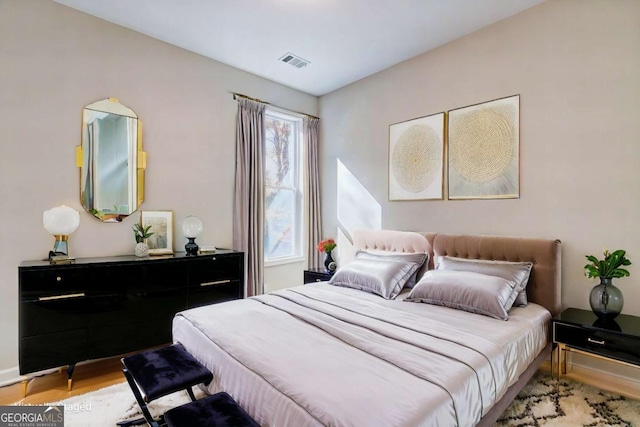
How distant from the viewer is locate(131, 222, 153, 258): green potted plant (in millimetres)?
2963

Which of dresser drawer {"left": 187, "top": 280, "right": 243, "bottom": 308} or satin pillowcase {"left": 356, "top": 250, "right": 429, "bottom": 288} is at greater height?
satin pillowcase {"left": 356, "top": 250, "right": 429, "bottom": 288}

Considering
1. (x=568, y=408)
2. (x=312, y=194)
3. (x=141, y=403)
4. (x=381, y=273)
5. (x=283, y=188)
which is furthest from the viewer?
(x=312, y=194)

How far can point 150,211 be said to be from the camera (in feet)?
10.7

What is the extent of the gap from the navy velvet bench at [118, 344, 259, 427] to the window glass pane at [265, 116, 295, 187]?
9.04 ft

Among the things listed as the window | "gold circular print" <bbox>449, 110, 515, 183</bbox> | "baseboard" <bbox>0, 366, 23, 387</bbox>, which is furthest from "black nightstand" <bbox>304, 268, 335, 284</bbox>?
"baseboard" <bbox>0, 366, 23, 387</bbox>

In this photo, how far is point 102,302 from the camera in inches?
102

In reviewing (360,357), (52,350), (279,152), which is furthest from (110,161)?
(360,357)

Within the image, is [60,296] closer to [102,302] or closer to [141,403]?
[102,302]

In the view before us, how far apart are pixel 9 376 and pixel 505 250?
422 cm

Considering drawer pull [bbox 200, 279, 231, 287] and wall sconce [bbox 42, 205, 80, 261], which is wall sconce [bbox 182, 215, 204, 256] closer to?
drawer pull [bbox 200, 279, 231, 287]

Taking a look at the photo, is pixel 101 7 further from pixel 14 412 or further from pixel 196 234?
pixel 14 412

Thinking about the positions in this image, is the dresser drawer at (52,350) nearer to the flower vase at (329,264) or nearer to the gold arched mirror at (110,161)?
the gold arched mirror at (110,161)

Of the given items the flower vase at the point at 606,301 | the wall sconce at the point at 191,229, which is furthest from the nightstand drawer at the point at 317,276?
the flower vase at the point at 606,301

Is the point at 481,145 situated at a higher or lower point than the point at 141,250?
higher
